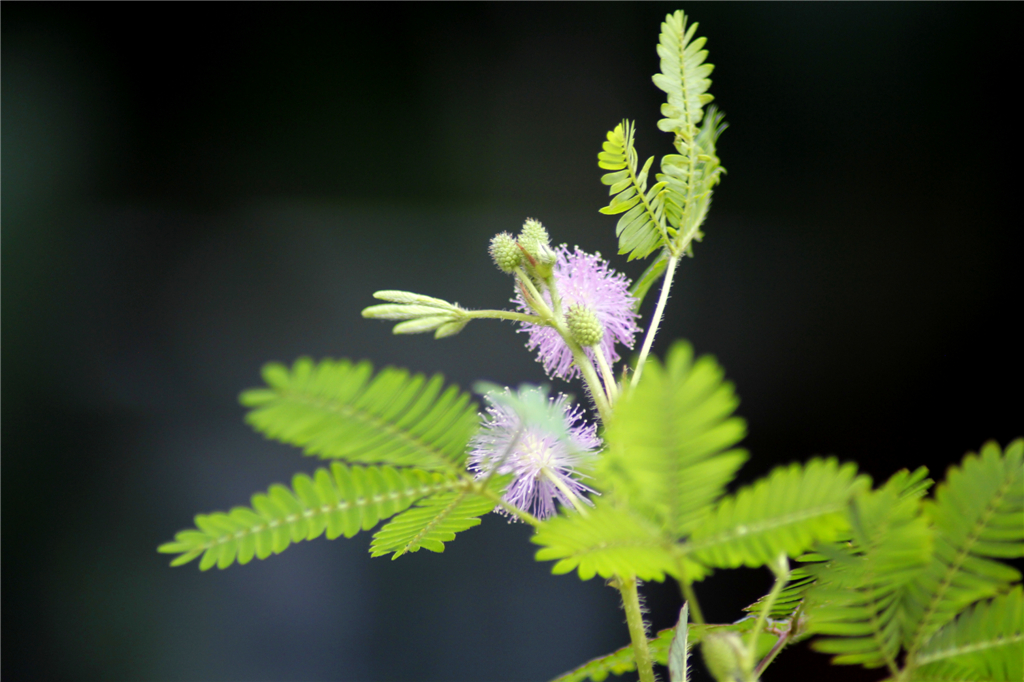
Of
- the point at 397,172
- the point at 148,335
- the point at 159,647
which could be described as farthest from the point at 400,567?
the point at 397,172

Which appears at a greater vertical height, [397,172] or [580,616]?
[397,172]

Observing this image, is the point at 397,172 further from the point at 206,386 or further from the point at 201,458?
the point at 201,458

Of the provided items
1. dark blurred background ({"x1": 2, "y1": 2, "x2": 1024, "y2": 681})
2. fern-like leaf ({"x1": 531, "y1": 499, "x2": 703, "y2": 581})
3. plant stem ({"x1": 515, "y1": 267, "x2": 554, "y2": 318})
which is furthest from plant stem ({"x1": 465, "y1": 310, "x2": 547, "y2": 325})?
dark blurred background ({"x1": 2, "y1": 2, "x2": 1024, "y2": 681})

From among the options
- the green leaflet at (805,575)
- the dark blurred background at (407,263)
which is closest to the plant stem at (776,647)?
the green leaflet at (805,575)

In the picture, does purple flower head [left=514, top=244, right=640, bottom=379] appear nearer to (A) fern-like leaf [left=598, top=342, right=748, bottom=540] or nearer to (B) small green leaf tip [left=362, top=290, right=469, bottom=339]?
(B) small green leaf tip [left=362, top=290, right=469, bottom=339]

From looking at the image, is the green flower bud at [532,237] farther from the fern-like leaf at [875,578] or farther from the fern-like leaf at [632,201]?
the fern-like leaf at [875,578]
